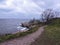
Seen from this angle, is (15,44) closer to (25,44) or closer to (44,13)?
(25,44)

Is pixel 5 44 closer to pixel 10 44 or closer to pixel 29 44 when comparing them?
pixel 10 44

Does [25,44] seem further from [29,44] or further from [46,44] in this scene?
[46,44]

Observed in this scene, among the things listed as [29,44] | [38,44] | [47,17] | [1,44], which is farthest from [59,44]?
[47,17]

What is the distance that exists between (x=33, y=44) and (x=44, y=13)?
186ft

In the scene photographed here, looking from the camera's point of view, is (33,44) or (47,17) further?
(47,17)

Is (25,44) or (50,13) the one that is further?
(50,13)

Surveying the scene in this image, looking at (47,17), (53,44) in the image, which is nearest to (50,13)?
(47,17)

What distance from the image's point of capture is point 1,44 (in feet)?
51.9

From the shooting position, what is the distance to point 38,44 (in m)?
16.3

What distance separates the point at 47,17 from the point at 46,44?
54187mm

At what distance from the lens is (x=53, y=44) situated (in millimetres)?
16656

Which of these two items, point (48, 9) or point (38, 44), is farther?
point (48, 9)

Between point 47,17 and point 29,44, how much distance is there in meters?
55.1

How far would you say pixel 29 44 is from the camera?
1579 centimetres
